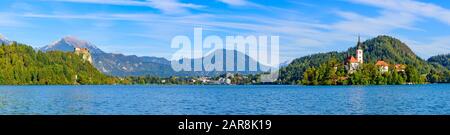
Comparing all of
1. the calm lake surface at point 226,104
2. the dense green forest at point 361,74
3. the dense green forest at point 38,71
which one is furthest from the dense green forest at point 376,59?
the dense green forest at point 38,71

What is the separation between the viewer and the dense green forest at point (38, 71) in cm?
6850

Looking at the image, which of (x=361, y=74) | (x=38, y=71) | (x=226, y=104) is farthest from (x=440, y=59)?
(x=38, y=71)

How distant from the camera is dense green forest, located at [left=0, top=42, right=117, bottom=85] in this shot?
225ft

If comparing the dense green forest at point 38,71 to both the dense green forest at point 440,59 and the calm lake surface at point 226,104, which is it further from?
the dense green forest at point 440,59

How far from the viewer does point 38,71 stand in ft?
270

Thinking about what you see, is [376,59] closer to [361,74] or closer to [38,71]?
[361,74]
